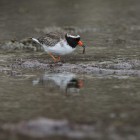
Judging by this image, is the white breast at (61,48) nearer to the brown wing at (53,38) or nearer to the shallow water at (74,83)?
the brown wing at (53,38)

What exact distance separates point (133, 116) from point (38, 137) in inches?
90.1

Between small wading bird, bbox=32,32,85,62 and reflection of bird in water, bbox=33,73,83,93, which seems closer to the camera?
reflection of bird in water, bbox=33,73,83,93

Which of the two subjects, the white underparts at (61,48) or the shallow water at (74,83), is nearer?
the shallow water at (74,83)

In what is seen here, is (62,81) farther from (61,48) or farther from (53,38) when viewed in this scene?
(53,38)

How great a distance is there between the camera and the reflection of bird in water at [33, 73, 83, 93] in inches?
565

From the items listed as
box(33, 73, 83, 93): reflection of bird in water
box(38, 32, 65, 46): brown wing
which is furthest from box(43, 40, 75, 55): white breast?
box(33, 73, 83, 93): reflection of bird in water

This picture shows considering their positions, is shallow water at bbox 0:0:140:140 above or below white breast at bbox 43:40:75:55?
below

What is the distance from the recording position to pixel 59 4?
3391 centimetres

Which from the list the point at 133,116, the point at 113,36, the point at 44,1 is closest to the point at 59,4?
the point at 44,1

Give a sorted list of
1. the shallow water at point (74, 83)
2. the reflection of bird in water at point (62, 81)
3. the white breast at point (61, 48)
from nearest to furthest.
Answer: the shallow water at point (74, 83) → the reflection of bird in water at point (62, 81) → the white breast at point (61, 48)

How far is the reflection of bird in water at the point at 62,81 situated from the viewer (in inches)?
565

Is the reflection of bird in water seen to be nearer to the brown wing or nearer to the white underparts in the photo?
the white underparts

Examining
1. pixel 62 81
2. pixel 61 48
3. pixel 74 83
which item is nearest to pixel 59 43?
pixel 61 48

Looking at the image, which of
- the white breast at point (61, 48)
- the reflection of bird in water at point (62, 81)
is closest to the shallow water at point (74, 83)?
the reflection of bird in water at point (62, 81)
